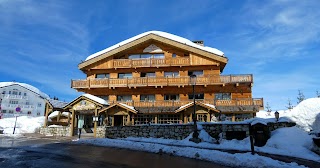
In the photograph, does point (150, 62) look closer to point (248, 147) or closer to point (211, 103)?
point (211, 103)

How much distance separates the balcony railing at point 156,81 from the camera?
25.2 metres

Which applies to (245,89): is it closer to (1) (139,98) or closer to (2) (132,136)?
(1) (139,98)

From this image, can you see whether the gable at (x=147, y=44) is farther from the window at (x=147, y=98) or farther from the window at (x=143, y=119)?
the window at (x=143, y=119)

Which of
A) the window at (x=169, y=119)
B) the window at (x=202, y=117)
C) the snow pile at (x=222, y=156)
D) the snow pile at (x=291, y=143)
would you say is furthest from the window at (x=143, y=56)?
the snow pile at (x=291, y=143)

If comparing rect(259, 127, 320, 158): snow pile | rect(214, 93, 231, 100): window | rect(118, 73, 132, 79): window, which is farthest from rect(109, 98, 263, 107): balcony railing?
rect(259, 127, 320, 158): snow pile

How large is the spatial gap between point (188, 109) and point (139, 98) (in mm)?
7037

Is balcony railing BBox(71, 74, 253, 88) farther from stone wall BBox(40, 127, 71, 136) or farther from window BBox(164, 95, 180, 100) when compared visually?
stone wall BBox(40, 127, 71, 136)

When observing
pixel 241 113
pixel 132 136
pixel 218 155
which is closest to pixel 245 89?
pixel 241 113

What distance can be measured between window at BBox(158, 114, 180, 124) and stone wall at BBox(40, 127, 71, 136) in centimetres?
991

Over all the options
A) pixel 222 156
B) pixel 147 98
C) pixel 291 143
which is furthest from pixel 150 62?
pixel 222 156

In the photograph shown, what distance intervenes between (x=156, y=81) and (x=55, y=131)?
12.3 meters

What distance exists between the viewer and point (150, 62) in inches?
1102

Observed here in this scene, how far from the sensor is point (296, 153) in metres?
12.0

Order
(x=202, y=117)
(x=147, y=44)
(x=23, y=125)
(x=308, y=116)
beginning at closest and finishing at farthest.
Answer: (x=308, y=116)
(x=202, y=117)
(x=147, y=44)
(x=23, y=125)
